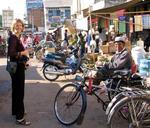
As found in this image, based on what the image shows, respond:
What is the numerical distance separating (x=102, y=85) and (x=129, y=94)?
1615mm

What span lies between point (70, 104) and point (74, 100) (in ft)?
0.40

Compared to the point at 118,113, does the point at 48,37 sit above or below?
above

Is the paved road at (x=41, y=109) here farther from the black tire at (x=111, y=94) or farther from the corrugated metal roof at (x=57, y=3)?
the corrugated metal roof at (x=57, y=3)

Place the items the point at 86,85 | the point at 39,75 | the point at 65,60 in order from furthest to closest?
the point at 39,75, the point at 65,60, the point at 86,85

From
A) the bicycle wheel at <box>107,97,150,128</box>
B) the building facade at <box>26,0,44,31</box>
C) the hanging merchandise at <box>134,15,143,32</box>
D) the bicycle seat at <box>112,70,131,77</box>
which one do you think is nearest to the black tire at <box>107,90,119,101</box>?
the bicycle seat at <box>112,70,131,77</box>

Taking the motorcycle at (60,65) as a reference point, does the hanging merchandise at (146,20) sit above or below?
above

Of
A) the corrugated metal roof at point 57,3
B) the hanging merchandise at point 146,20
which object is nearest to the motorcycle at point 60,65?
the hanging merchandise at point 146,20

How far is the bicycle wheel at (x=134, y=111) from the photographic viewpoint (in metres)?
5.86

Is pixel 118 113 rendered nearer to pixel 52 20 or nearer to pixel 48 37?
pixel 48 37

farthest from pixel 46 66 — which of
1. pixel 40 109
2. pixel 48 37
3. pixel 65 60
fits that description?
pixel 48 37

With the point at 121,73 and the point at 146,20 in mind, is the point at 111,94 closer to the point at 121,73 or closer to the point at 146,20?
the point at 121,73

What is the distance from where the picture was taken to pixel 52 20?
73.0 meters

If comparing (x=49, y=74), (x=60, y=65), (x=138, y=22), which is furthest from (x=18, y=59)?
(x=138, y=22)

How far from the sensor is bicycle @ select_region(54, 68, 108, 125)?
727 cm
